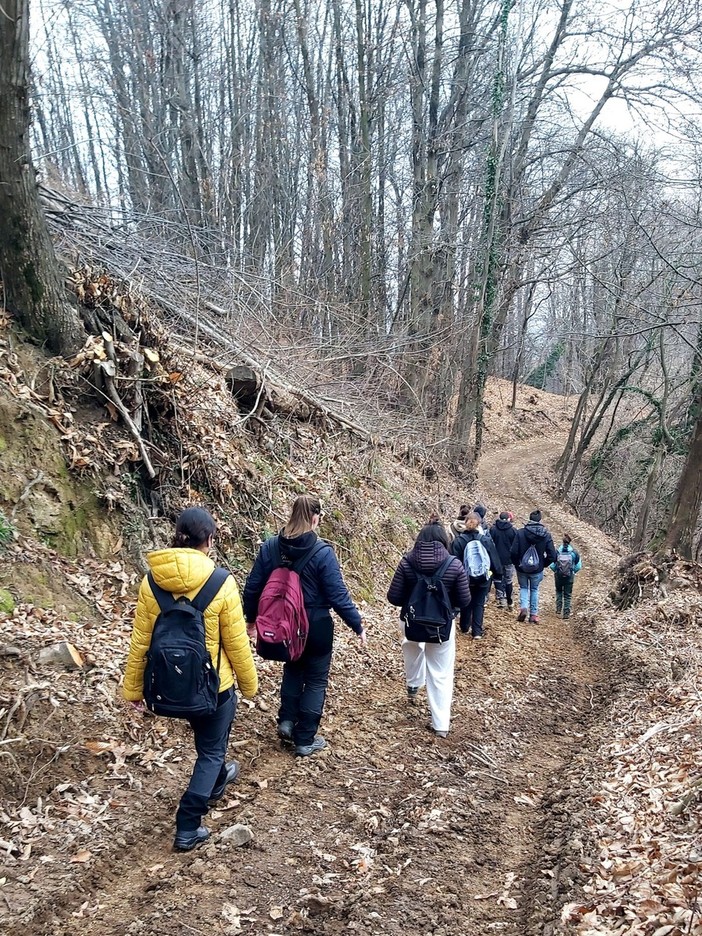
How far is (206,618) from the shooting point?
368cm

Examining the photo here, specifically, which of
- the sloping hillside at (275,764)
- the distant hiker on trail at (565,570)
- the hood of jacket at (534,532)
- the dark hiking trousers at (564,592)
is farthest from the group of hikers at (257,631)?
the dark hiking trousers at (564,592)

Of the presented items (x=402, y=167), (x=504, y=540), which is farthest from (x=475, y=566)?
(x=402, y=167)

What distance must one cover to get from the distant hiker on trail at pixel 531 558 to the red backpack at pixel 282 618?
655 cm

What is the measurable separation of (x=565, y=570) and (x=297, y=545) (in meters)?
7.63

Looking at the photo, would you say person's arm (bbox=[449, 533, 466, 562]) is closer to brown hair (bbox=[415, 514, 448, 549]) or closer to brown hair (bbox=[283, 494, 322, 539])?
brown hair (bbox=[415, 514, 448, 549])

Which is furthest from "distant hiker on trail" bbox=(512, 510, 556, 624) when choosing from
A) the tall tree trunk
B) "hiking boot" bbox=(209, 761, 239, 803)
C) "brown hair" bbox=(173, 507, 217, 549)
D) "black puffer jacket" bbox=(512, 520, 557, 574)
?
"brown hair" bbox=(173, 507, 217, 549)

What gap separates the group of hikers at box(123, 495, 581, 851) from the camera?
359 cm

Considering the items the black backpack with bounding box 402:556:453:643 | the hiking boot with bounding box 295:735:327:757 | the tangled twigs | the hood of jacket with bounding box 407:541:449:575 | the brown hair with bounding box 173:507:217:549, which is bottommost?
the hiking boot with bounding box 295:735:327:757

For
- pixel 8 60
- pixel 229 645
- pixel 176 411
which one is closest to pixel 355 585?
pixel 176 411

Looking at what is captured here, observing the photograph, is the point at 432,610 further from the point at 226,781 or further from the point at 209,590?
the point at 209,590

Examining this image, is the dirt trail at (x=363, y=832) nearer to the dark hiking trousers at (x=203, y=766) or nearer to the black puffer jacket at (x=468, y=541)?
the dark hiking trousers at (x=203, y=766)

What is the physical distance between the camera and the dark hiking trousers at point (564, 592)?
11312 mm

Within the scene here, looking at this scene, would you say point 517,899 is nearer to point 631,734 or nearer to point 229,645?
point 229,645

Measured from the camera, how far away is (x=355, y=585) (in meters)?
9.44
